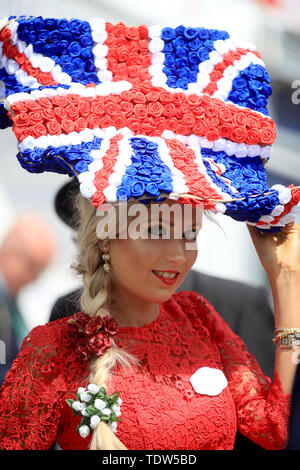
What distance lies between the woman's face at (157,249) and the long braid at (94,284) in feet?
0.18

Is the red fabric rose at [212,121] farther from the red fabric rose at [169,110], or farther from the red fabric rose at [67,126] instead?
the red fabric rose at [67,126]

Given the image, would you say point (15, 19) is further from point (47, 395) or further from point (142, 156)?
point (47, 395)

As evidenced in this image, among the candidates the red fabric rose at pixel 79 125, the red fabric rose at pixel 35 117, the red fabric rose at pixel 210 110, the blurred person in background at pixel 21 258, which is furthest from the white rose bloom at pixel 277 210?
the blurred person in background at pixel 21 258

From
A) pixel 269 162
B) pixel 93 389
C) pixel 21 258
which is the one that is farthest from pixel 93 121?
pixel 269 162

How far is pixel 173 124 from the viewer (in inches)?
63.7

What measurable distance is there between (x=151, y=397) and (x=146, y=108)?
75cm

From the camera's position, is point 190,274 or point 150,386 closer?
point 150,386

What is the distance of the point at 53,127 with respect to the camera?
152 centimetres

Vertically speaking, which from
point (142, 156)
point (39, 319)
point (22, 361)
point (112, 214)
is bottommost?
point (39, 319)

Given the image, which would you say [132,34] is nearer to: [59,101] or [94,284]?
[59,101]

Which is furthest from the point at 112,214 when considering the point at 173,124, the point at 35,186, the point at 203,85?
the point at 35,186

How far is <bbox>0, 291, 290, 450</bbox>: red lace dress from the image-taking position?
1.56 m

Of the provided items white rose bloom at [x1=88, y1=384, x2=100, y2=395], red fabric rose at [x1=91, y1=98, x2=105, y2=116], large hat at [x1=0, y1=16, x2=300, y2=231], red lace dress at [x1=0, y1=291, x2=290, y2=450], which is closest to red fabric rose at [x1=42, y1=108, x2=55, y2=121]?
large hat at [x1=0, y1=16, x2=300, y2=231]

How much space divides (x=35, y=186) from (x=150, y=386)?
3.21 ft
